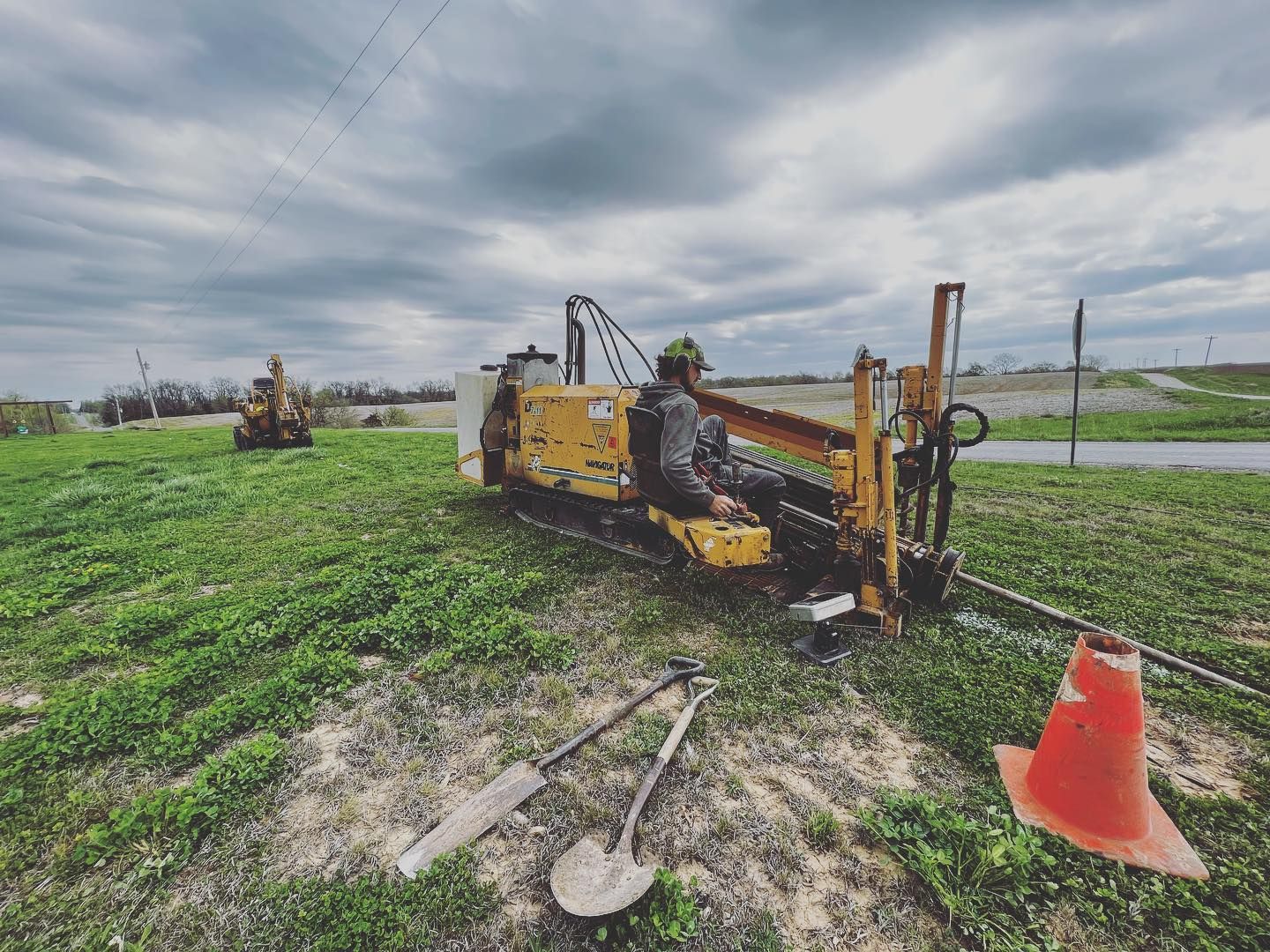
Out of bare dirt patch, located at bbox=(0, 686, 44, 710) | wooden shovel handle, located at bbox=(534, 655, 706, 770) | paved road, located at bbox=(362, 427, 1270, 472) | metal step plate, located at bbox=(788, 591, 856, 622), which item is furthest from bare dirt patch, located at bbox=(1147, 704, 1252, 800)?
paved road, located at bbox=(362, 427, 1270, 472)

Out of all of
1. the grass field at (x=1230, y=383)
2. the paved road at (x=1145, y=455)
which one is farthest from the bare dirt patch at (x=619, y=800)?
the grass field at (x=1230, y=383)

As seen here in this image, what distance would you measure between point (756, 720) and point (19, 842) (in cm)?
365

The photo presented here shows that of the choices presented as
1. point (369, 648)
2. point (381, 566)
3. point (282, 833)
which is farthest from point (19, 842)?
point (381, 566)

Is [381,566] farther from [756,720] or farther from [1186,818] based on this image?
[1186,818]

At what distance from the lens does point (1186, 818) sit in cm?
237

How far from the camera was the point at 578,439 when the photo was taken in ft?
19.6

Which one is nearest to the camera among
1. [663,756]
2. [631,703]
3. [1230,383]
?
[663,756]

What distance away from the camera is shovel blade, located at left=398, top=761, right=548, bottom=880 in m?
2.24

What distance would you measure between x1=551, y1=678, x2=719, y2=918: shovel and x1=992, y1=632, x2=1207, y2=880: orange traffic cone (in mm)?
1806

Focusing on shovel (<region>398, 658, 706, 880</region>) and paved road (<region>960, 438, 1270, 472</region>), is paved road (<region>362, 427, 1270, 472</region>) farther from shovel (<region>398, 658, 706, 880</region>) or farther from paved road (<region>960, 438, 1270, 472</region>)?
shovel (<region>398, 658, 706, 880</region>)

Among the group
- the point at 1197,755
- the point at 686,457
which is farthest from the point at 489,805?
the point at 1197,755

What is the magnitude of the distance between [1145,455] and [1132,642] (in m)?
12.7

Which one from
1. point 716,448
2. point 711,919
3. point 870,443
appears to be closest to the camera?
point 711,919

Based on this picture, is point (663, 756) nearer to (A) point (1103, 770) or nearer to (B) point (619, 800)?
(B) point (619, 800)
